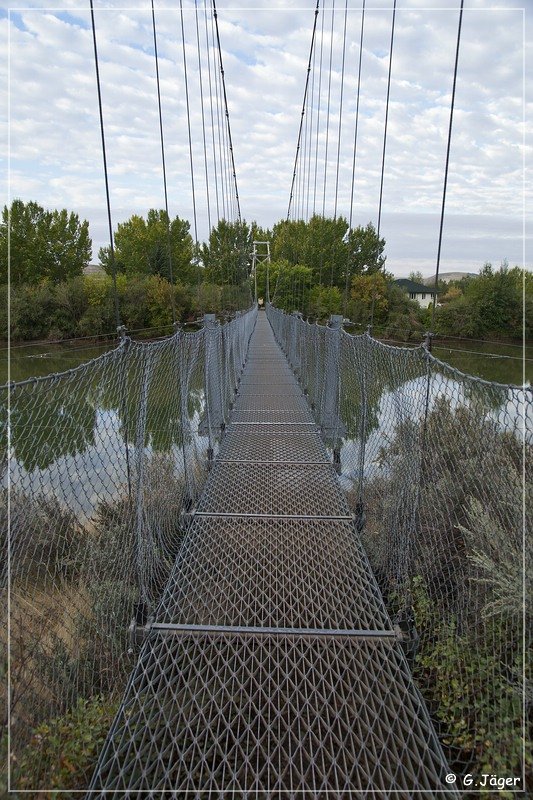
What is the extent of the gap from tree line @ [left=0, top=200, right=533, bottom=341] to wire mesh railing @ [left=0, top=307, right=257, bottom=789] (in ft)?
3.29

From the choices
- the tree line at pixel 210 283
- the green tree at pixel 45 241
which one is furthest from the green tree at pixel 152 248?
the green tree at pixel 45 241

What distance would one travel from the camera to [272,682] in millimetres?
1418

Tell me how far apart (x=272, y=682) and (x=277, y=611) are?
0.31 m

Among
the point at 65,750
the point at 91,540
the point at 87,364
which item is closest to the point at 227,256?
the point at 91,540

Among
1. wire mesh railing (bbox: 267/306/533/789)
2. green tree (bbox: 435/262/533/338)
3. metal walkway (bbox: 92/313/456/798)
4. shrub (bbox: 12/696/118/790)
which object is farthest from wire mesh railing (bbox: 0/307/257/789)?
green tree (bbox: 435/262/533/338)

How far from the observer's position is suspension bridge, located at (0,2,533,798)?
117 centimetres

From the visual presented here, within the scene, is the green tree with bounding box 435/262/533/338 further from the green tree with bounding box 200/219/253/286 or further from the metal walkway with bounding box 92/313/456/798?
the green tree with bounding box 200/219/253/286

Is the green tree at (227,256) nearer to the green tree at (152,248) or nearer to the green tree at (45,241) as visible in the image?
the green tree at (152,248)

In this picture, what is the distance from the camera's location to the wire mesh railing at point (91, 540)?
1201 mm

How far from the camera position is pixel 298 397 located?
5.38 metres

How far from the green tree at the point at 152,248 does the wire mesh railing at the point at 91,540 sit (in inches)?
1181

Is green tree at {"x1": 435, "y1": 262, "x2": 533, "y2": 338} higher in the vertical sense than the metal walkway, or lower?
higher

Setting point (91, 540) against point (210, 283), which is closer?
point (91, 540)

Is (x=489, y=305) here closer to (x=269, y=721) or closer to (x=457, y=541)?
(x=457, y=541)
